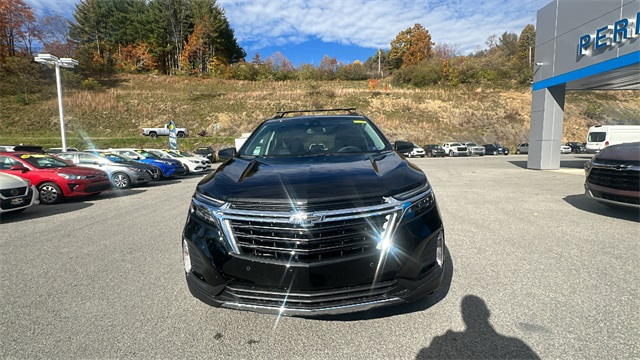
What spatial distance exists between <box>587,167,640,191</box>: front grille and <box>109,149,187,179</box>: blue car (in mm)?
14376

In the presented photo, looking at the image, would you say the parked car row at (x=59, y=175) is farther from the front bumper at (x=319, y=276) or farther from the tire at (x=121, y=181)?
the front bumper at (x=319, y=276)

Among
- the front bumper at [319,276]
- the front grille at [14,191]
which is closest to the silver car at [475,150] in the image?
the front grille at [14,191]

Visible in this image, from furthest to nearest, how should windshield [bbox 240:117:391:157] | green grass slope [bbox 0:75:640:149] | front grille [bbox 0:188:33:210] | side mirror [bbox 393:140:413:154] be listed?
green grass slope [bbox 0:75:640:149] < front grille [bbox 0:188:33:210] < side mirror [bbox 393:140:413:154] < windshield [bbox 240:117:391:157]

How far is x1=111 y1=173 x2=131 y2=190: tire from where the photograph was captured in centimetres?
1104

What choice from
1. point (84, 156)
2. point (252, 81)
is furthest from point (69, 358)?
point (252, 81)

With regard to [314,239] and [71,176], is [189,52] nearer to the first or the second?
[71,176]

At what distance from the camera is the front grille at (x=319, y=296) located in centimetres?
206

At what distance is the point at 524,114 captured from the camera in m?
44.2

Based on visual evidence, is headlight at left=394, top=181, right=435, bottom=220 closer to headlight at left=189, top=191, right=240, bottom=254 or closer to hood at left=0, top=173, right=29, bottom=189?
headlight at left=189, top=191, right=240, bottom=254

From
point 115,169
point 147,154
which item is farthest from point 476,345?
point 147,154

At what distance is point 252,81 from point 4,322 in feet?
187

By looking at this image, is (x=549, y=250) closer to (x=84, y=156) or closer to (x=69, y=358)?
(x=69, y=358)

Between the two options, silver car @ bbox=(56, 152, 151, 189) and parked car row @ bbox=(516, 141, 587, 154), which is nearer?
silver car @ bbox=(56, 152, 151, 189)

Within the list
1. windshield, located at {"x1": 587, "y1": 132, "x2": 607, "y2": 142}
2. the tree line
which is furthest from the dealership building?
the tree line
